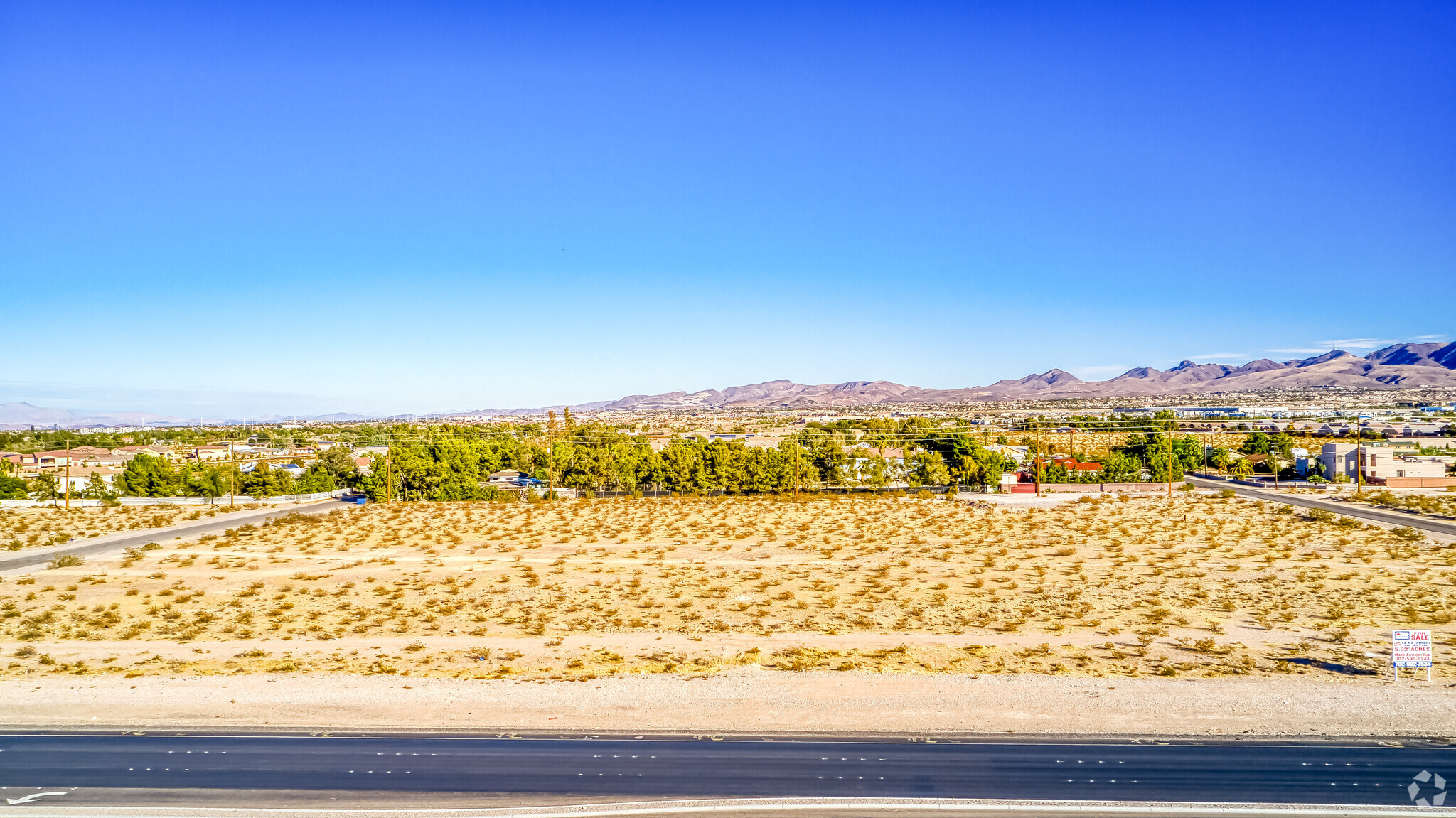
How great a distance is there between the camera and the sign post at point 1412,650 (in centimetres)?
1667

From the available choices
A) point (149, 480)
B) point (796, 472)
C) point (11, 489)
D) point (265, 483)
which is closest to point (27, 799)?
point (796, 472)

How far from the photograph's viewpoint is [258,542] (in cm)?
4044

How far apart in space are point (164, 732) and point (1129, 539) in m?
38.1

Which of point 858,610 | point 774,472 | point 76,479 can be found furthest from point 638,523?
point 76,479

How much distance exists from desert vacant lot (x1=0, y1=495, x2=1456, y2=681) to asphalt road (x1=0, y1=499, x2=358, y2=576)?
8.03 ft

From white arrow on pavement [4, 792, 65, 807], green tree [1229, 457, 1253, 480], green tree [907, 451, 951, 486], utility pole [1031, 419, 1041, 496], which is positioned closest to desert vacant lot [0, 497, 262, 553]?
white arrow on pavement [4, 792, 65, 807]

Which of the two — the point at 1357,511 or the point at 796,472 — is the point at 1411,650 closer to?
the point at 1357,511

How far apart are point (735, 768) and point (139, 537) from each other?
141 feet

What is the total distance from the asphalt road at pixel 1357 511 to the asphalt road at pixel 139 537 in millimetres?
61978

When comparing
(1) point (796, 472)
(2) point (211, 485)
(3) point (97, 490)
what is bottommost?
(1) point (796, 472)

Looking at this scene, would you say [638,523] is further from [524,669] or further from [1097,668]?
[1097,668]

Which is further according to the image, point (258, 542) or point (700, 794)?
point (258, 542)

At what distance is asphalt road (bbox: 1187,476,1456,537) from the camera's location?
41.9 meters

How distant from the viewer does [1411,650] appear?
1678 cm
